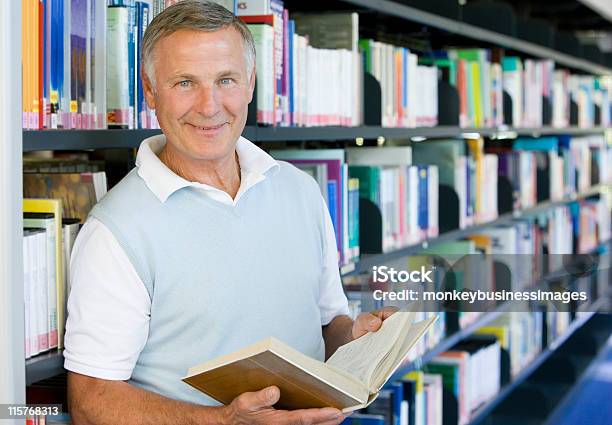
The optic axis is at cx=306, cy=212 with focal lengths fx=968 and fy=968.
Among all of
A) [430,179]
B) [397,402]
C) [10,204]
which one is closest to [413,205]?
[430,179]

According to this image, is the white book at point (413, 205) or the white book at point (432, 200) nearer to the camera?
the white book at point (413, 205)

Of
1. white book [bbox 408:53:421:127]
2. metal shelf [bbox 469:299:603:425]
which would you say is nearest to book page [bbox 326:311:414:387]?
white book [bbox 408:53:421:127]

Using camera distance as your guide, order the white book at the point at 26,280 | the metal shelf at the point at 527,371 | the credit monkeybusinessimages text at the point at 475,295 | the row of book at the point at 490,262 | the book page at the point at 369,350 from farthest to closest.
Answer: the metal shelf at the point at 527,371 → the row of book at the point at 490,262 → the credit monkeybusinessimages text at the point at 475,295 → the book page at the point at 369,350 → the white book at the point at 26,280

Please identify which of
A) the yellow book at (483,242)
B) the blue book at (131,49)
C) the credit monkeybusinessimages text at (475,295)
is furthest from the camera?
the yellow book at (483,242)

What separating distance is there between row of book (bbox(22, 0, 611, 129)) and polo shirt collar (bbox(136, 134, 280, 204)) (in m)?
0.09

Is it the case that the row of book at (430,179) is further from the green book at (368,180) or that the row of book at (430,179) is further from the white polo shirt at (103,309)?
the white polo shirt at (103,309)

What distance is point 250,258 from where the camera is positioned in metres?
1.84

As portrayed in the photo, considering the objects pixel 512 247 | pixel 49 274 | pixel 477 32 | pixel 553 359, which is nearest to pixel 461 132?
pixel 477 32

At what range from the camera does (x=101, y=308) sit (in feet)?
5.42

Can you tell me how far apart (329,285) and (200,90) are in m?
0.57

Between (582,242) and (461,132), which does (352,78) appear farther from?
(582,242)

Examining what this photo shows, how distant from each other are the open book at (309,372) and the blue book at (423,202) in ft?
5.24

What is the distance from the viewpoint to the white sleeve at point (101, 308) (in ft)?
5.39

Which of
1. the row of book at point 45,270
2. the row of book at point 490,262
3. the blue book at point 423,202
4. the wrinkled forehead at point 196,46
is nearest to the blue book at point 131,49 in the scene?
the wrinkled forehead at point 196,46
